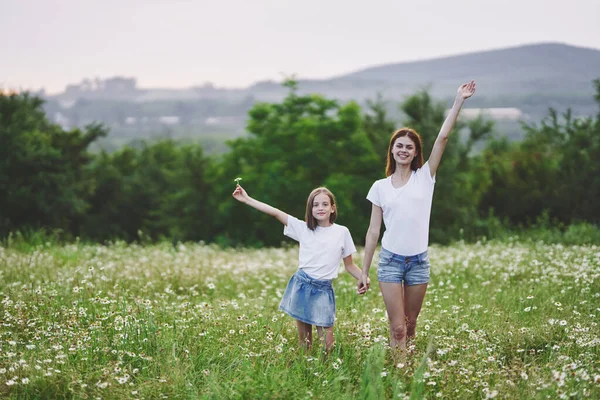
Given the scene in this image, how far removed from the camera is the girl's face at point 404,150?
5.21m

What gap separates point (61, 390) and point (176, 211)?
153 ft

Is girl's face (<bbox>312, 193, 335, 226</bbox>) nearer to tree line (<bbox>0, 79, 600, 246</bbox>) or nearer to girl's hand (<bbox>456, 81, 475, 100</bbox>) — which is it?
girl's hand (<bbox>456, 81, 475, 100</bbox>)

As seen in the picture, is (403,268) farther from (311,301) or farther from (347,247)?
(311,301)

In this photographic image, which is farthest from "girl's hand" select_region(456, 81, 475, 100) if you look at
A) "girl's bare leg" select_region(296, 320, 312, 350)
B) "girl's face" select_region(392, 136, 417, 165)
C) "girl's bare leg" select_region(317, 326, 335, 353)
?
"girl's bare leg" select_region(296, 320, 312, 350)

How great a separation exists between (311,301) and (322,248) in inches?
19.5

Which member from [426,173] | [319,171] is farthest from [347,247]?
[319,171]

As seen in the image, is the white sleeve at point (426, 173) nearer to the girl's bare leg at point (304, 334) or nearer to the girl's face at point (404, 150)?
the girl's face at point (404, 150)

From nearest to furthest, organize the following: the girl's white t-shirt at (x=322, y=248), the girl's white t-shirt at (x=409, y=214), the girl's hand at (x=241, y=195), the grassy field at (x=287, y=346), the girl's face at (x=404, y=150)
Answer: the grassy field at (x=287, y=346) → the girl's white t-shirt at (x=409, y=214) → the girl's face at (x=404, y=150) → the girl's white t-shirt at (x=322, y=248) → the girl's hand at (x=241, y=195)

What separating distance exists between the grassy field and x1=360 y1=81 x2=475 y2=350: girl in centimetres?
42

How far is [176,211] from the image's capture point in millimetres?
50156

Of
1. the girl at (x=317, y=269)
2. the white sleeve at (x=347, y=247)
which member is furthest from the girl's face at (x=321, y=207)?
the white sleeve at (x=347, y=247)

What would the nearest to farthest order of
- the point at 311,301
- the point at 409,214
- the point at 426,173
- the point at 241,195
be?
1. the point at 409,214
2. the point at 426,173
3. the point at 311,301
4. the point at 241,195

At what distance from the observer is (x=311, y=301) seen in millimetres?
5281

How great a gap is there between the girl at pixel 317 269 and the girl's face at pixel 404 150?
0.71 meters
